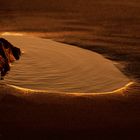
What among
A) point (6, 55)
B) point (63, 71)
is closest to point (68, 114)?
point (63, 71)

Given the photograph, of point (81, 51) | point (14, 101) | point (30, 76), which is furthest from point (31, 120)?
point (81, 51)

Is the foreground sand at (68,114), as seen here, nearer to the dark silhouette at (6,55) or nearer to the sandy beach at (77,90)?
the sandy beach at (77,90)

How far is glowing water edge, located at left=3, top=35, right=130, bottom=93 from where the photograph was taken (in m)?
6.14

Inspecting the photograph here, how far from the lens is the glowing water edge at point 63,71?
6144 mm

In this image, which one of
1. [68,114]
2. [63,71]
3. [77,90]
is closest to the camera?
[68,114]

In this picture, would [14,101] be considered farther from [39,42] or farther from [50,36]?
[50,36]

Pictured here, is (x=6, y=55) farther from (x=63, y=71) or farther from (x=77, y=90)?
(x=77, y=90)

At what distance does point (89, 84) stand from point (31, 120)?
1.48 meters

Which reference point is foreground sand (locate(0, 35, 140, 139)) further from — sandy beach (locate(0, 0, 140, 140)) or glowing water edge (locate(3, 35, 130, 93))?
glowing water edge (locate(3, 35, 130, 93))

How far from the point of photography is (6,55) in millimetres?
6785

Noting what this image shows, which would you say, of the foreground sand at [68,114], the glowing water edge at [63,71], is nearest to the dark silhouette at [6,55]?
the glowing water edge at [63,71]

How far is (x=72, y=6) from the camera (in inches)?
529

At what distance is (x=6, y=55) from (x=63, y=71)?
2.65ft

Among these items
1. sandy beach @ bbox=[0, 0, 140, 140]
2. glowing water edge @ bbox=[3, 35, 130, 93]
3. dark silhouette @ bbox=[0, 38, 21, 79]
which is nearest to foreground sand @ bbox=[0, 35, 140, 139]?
sandy beach @ bbox=[0, 0, 140, 140]
